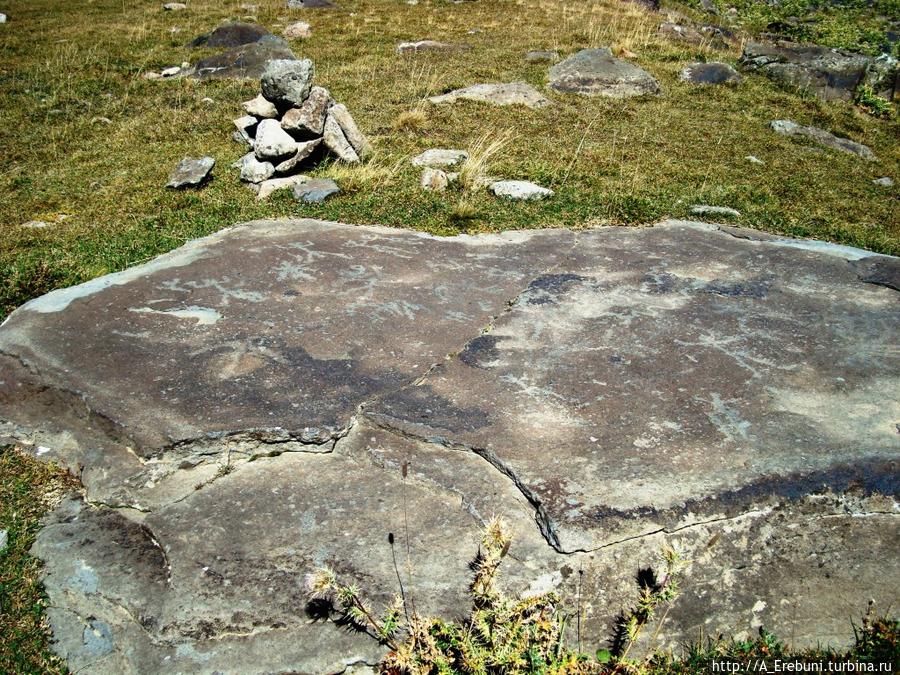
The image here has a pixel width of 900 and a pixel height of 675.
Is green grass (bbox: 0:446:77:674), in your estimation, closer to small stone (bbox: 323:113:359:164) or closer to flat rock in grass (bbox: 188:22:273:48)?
small stone (bbox: 323:113:359:164)

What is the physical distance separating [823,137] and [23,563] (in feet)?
35.4

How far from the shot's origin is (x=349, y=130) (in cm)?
809

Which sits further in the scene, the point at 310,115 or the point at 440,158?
the point at 440,158

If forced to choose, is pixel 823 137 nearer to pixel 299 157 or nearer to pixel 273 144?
pixel 299 157

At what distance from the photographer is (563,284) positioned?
4.84 meters

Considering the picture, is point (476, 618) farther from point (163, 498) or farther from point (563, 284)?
point (563, 284)

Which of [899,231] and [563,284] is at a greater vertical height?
[563,284]

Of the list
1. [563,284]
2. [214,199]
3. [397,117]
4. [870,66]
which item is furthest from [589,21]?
[563,284]

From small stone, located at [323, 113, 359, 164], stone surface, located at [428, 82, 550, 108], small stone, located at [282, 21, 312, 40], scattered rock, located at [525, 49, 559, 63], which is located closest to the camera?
small stone, located at [323, 113, 359, 164]

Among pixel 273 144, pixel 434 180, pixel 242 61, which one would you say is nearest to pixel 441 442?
pixel 434 180

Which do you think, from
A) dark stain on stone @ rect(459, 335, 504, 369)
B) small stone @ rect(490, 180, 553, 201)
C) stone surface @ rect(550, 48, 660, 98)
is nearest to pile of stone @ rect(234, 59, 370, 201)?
small stone @ rect(490, 180, 553, 201)

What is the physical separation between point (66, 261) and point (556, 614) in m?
5.14

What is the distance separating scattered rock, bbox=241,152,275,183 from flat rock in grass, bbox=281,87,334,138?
515 mm

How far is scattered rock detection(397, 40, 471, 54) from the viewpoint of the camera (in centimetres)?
1361
